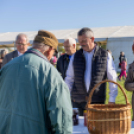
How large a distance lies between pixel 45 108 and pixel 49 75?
20 cm

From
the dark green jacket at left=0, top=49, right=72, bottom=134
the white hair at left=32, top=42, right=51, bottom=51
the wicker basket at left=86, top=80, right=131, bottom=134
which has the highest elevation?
the white hair at left=32, top=42, right=51, bottom=51

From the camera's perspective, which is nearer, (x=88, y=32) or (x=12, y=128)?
(x=12, y=128)

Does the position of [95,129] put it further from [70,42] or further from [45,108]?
[70,42]

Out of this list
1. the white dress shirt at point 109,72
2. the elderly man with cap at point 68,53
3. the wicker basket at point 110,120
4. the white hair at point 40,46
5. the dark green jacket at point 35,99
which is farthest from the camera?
the elderly man with cap at point 68,53

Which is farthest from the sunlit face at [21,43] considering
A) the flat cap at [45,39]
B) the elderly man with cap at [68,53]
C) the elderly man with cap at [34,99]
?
the elderly man with cap at [34,99]

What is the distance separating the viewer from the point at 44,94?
1.25 metres

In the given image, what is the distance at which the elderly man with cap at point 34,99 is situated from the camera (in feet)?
4.06

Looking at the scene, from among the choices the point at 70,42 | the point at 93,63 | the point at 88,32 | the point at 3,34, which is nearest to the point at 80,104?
the point at 93,63

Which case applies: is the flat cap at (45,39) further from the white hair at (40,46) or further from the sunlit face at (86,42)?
the sunlit face at (86,42)

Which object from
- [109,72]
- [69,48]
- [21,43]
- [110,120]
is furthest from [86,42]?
[21,43]

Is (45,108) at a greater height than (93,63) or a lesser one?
lesser

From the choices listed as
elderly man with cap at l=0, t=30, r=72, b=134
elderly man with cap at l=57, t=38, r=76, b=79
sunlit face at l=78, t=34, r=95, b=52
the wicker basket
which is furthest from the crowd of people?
elderly man with cap at l=57, t=38, r=76, b=79

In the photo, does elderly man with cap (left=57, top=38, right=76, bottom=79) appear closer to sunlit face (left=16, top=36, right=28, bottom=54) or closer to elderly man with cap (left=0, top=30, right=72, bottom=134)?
sunlit face (left=16, top=36, right=28, bottom=54)

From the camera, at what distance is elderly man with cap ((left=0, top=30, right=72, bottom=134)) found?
4.06 ft
